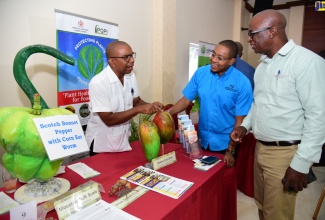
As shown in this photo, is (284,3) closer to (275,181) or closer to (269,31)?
(269,31)

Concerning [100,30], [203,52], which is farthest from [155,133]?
[203,52]

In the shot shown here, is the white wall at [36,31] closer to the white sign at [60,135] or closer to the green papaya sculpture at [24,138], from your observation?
the green papaya sculpture at [24,138]

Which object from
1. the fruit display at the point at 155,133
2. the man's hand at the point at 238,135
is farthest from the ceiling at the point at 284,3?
the fruit display at the point at 155,133

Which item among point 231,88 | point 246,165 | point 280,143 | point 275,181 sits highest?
point 231,88

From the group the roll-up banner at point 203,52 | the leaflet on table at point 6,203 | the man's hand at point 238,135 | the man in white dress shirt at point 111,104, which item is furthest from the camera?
the roll-up banner at point 203,52

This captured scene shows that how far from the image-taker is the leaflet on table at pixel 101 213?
2.60 ft

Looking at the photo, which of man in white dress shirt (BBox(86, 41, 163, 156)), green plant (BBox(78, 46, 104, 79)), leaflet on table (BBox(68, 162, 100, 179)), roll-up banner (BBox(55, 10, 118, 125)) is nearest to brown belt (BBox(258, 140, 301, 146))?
man in white dress shirt (BBox(86, 41, 163, 156))

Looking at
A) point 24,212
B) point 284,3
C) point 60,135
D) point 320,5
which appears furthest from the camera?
point 284,3

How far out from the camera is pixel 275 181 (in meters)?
1.26

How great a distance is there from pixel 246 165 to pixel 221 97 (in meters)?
1.25

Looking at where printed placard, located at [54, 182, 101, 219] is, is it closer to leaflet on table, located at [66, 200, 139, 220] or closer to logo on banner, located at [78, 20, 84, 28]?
leaflet on table, located at [66, 200, 139, 220]

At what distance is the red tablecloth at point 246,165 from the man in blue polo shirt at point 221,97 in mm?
871

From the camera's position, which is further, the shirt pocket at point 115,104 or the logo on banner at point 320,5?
the logo on banner at point 320,5

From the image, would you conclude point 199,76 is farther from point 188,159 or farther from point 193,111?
point 193,111
